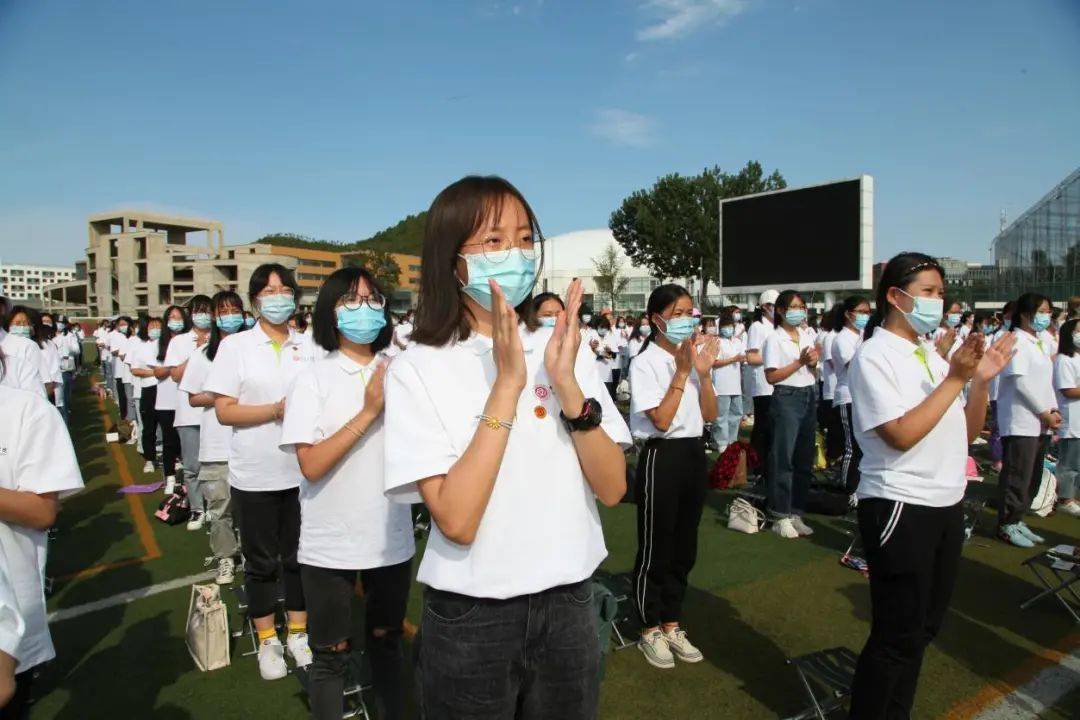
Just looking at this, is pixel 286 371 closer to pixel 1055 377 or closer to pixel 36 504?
pixel 36 504

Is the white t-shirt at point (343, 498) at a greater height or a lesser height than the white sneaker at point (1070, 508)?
greater

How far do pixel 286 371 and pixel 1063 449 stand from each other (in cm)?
731

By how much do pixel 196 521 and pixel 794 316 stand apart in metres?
6.45

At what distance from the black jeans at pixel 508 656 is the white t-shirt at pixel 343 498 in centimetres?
123

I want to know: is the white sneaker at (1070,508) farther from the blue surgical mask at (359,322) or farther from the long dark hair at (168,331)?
the long dark hair at (168,331)

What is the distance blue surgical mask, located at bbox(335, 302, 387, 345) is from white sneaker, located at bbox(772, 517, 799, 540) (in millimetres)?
4719

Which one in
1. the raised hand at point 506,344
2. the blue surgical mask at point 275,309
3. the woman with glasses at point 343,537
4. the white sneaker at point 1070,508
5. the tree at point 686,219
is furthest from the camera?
the tree at point 686,219

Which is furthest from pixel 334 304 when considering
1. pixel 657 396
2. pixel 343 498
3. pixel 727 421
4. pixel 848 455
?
pixel 727 421

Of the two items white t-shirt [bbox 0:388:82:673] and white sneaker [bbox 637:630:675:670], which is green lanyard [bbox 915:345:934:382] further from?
white t-shirt [bbox 0:388:82:673]

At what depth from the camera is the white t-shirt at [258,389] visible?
147 inches

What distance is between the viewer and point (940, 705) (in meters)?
3.49

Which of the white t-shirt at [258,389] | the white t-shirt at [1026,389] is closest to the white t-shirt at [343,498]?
the white t-shirt at [258,389]

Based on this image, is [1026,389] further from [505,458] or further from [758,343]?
[505,458]

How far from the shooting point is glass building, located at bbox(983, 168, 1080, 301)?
17.1 meters
